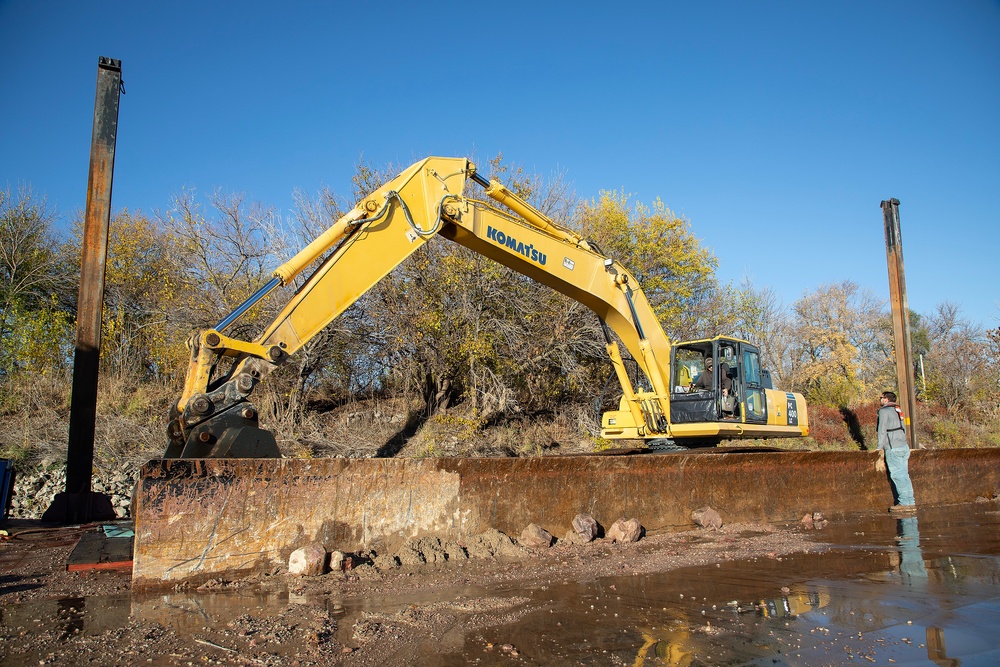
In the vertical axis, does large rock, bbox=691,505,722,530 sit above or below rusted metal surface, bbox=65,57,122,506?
below

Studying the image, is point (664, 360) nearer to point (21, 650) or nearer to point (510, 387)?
point (510, 387)

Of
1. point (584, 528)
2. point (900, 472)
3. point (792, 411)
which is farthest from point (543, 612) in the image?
point (900, 472)

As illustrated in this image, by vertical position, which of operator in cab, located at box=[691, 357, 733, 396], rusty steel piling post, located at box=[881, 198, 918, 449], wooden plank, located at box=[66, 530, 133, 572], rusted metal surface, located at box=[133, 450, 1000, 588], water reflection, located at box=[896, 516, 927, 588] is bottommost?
water reflection, located at box=[896, 516, 927, 588]

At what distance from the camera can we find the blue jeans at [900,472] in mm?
9810

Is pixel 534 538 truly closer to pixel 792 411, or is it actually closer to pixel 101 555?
pixel 101 555

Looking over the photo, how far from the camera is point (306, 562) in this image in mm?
4922

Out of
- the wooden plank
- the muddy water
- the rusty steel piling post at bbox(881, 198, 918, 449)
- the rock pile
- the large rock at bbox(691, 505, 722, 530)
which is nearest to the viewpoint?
the muddy water

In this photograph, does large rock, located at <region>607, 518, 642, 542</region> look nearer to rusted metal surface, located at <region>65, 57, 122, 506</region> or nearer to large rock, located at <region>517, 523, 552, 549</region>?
large rock, located at <region>517, 523, 552, 549</region>

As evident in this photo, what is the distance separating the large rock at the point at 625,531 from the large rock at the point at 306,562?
2922mm

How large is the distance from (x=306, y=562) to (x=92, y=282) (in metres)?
5.80

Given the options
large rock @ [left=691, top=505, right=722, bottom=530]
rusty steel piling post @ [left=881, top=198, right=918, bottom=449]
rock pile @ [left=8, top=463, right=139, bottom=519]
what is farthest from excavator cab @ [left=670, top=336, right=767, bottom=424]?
rock pile @ [left=8, top=463, right=139, bottom=519]

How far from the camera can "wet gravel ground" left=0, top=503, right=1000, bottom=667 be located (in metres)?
3.42

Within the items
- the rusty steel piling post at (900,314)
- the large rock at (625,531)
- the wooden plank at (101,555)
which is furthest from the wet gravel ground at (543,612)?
the rusty steel piling post at (900,314)

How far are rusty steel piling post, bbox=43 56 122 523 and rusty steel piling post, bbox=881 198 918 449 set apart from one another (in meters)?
14.9
